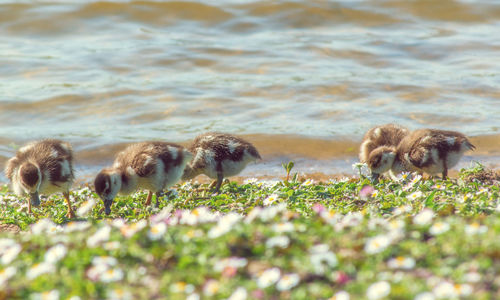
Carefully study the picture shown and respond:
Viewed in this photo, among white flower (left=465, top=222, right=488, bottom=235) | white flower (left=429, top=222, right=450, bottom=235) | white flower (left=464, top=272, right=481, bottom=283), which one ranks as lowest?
white flower (left=464, top=272, right=481, bottom=283)

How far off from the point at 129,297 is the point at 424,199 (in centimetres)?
368

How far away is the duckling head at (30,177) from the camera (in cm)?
763

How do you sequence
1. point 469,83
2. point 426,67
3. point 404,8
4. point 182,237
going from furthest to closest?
point 404,8, point 426,67, point 469,83, point 182,237

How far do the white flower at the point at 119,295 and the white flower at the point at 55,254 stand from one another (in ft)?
2.14

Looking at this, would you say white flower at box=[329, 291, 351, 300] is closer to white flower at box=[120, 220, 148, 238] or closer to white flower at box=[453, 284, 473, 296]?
white flower at box=[453, 284, 473, 296]

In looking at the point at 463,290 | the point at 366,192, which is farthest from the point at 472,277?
the point at 366,192

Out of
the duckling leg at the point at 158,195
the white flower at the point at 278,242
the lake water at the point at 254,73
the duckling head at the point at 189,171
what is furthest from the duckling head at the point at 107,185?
the lake water at the point at 254,73

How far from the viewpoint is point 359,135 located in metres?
12.3

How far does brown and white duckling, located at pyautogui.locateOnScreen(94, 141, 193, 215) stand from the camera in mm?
7574

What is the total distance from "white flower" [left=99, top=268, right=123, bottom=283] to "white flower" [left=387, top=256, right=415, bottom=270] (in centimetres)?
165

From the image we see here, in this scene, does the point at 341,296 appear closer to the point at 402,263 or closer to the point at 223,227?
the point at 402,263

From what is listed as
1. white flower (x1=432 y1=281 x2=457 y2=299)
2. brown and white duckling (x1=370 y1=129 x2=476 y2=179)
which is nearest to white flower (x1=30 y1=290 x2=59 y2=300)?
white flower (x1=432 y1=281 x2=457 y2=299)

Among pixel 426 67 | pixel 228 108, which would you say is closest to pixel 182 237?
pixel 228 108

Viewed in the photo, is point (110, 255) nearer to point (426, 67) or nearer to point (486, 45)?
point (426, 67)
